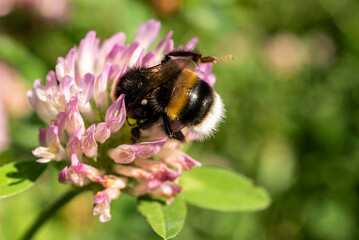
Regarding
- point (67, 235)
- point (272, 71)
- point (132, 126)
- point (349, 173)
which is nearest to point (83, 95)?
point (132, 126)

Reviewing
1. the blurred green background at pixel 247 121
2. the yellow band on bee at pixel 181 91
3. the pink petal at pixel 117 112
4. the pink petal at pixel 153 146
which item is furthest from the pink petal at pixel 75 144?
the blurred green background at pixel 247 121

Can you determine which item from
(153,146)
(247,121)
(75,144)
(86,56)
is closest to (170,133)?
(153,146)

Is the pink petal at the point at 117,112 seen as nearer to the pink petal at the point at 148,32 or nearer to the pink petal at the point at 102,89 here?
the pink petal at the point at 102,89

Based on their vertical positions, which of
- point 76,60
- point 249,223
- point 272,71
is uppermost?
point 76,60

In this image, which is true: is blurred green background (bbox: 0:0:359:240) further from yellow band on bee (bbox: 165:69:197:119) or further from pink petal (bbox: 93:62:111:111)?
yellow band on bee (bbox: 165:69:197:119)

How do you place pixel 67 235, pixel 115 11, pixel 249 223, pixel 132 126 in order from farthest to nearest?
1. pixel 115 11
2. pixel 249 223
3. pixel 67 235
4. pixel 132 126

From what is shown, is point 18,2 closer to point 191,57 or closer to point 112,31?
point 112,31
